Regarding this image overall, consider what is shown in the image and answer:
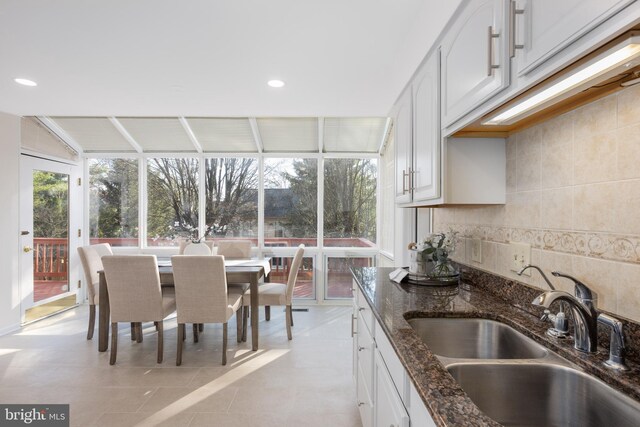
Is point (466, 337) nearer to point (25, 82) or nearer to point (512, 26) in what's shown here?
point (512, 26)

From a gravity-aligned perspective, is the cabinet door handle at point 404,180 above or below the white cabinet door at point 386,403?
above

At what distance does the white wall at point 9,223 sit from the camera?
349 centimetres

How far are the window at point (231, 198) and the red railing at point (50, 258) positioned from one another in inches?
72.6

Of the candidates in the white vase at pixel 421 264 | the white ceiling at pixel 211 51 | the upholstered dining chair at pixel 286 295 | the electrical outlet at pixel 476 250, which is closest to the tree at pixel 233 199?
the white ceiling at pixel 211 51

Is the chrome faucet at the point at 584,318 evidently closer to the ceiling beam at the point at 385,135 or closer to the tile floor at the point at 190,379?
the tile floor at the point at 190,379

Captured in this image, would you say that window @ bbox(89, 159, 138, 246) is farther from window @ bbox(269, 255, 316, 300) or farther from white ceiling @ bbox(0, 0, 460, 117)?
window @ bbox(269, 255, 316, 300)

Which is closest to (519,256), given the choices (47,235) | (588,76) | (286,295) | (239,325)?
(588,76)

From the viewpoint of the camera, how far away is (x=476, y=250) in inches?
73.0

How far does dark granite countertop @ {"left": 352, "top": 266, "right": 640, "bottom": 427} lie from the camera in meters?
0.72

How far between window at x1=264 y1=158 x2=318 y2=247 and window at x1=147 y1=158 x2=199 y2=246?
1.07 metres

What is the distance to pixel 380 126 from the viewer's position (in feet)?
14.0

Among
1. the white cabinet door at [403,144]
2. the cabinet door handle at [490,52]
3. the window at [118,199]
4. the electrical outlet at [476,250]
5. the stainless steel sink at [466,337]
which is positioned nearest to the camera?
the cabinet door handle at [490,52]

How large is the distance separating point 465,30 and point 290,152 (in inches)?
140

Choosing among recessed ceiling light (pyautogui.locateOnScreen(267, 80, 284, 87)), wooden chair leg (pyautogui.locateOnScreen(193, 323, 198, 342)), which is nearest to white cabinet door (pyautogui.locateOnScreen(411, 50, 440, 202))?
recessed ceiling light (pyautogui.locateOnScreen(267, 80, 284, 87))
